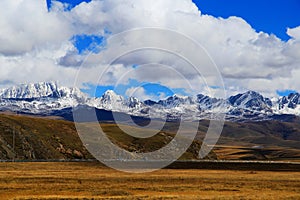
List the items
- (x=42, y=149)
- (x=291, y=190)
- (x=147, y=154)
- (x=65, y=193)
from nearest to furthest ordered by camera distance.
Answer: (x=65, y=193)
(x=291, y=190)
(x=42, y=149)
(x=147, y=154)

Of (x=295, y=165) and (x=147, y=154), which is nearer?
(x=295, y=165)

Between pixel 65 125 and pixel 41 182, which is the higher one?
pixel 65 125

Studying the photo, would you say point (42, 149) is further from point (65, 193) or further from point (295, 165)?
point (65, 193)

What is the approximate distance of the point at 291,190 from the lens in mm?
63438

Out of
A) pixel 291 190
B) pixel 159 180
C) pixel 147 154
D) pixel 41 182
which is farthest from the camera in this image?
pixel 147 154

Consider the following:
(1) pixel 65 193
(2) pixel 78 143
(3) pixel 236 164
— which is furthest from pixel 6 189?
(2) pixel 78 143

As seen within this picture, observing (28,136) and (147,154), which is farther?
(147,154)

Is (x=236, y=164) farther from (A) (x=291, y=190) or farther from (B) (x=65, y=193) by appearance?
(B) (x=65, y=193)

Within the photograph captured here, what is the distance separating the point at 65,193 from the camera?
56.7m

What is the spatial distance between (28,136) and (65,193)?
9825 centimetres

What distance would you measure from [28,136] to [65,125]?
34093 millimetres

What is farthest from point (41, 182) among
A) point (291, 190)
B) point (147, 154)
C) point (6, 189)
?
point (147, 154)

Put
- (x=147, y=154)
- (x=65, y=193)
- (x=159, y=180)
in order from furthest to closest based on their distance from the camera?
1. (x=147, y=154)
2. (x=159, y=180)
3. (x=65, y=193)

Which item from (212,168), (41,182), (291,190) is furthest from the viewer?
(212,168)
